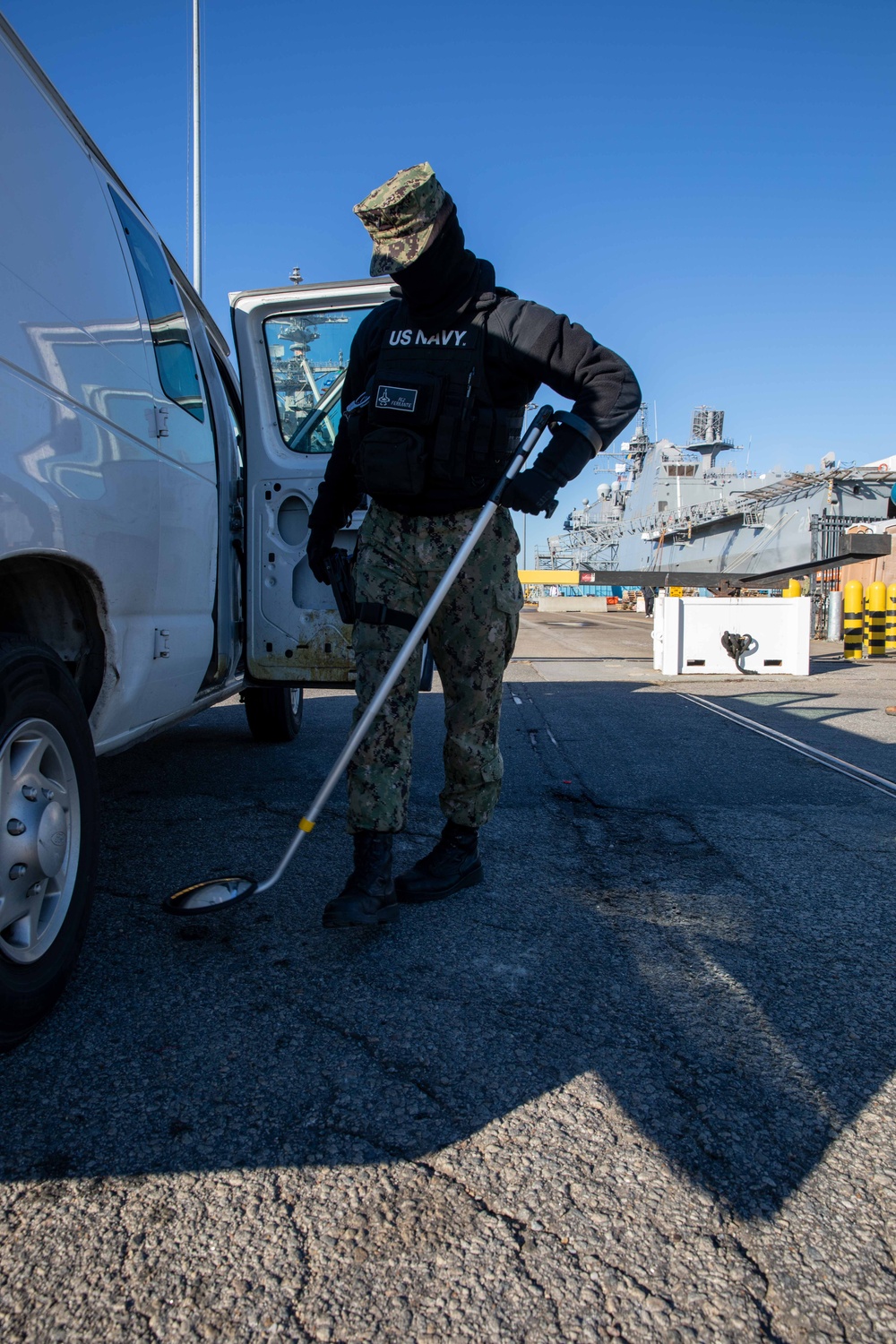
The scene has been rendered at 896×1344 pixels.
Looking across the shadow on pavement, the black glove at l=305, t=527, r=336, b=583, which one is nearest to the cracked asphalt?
the shadow on pavement

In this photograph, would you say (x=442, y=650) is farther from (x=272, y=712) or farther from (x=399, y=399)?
(x=272, y=712)

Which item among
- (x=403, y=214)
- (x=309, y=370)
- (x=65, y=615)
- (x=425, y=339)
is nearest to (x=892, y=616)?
(x=309, y=370)

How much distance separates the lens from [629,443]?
64.8m

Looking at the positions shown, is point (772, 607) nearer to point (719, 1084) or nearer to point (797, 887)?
point (797, 887)

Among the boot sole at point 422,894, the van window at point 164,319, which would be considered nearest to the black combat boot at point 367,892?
the boot sole at point 422,894

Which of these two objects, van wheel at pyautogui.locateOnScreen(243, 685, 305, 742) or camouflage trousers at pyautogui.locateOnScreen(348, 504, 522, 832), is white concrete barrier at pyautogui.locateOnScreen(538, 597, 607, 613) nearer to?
van wheel at pyautogui.locateOnScreen(243, 685, 305, 742)

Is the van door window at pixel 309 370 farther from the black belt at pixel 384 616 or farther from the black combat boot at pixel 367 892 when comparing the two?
the black combat boot at pixel 367 892

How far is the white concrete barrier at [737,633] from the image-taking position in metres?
10.8

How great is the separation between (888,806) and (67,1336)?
383 cm

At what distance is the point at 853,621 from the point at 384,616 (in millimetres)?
13428

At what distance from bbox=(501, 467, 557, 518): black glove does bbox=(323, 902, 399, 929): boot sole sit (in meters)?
1.19

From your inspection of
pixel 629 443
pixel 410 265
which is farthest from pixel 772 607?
pixel 629 443

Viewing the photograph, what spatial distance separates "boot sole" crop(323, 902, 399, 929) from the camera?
2426 mm

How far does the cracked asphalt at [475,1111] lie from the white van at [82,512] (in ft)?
1.20
